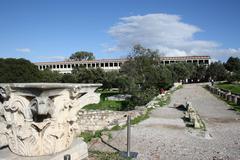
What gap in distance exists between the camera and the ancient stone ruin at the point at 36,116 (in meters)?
5.34

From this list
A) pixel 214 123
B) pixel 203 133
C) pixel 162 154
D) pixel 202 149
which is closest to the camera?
pixel 162 154

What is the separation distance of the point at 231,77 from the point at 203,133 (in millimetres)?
48741

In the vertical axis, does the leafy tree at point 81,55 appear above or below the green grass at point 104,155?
above

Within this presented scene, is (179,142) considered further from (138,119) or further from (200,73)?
(200,73)

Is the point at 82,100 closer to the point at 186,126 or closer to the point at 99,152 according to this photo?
the point at 99,152

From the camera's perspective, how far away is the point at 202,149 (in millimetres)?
7410

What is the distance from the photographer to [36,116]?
217 inches

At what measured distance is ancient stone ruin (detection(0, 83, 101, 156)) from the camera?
534 centimetres

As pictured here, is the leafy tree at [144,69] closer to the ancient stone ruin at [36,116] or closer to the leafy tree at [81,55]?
the ancient stone ruin at [36,116]

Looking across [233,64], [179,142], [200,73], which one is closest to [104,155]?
[179,142]

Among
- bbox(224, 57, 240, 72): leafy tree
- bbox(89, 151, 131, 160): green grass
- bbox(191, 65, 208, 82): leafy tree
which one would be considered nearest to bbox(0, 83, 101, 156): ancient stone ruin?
bbox(89, 151, 131, 160): green grass

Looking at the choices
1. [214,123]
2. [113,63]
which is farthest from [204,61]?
[214,123]

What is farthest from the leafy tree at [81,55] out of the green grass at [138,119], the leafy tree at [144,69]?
the green grass at [138,119]

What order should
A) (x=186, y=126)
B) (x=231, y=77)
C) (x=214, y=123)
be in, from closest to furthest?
(x=186, y=126) → (x=214, y=123) → (x=231, y=77)
